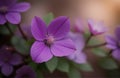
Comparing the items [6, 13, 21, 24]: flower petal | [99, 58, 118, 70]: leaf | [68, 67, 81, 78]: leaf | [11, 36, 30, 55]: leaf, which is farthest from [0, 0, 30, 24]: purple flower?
[99, 58, 118, 70]: leaf

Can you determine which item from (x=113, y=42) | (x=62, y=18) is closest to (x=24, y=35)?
(x=62, y=18)

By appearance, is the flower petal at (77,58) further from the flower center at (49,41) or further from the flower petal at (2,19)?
the flower petal at (2,19)

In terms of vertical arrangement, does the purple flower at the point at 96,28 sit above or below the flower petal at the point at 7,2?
below

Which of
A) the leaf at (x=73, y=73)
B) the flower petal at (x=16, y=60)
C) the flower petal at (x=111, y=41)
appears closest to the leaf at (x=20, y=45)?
the flower petal at (x=16, y=60)

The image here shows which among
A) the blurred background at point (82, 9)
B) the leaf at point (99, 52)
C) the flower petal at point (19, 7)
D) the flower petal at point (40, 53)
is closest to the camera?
the flower petal at point (40, 53)

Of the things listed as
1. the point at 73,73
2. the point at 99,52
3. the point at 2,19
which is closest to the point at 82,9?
the point at 99,52

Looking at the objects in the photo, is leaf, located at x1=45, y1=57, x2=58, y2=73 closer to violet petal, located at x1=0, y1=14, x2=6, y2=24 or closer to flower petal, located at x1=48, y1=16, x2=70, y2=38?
flower petal, located at x1=48, y1=16, x2=70, y2=38

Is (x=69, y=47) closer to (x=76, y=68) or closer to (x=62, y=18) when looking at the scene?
(x=62, y=18)
